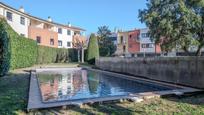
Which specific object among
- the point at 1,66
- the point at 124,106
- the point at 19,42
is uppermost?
the point at 19,42

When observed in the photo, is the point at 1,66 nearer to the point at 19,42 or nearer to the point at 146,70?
the point at 146,70

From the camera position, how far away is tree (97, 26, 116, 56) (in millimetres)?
50375

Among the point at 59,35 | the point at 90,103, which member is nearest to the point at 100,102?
the point at 90,103

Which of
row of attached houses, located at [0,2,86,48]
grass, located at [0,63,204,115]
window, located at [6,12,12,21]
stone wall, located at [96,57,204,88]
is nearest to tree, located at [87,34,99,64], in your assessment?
row of attached houses, located at [0,2,86,48]

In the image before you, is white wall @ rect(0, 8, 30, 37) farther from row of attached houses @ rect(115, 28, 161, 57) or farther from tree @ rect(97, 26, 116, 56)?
row of attached houses @ rect(115, 28, 161, 57)

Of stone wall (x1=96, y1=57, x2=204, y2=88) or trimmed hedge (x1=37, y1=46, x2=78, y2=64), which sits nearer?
stone wall (x1=96, y1=57, x2=204, y2=88)

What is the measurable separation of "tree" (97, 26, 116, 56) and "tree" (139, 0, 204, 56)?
24.4m

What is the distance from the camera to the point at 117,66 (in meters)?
24.9

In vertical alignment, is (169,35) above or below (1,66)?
above

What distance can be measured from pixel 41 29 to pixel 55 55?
20.2 feet

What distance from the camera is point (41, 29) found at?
45.0 metres

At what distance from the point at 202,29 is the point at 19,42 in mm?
17647

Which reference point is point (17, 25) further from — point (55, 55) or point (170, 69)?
point (170, 69)

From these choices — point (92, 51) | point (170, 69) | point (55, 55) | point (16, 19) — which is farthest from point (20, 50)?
point (55, 55)
